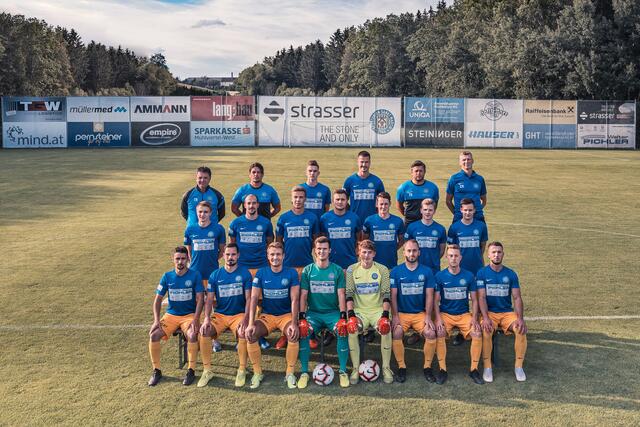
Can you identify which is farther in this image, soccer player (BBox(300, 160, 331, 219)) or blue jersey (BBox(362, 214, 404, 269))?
soccer player (BBox(300, 160, 331, 219))

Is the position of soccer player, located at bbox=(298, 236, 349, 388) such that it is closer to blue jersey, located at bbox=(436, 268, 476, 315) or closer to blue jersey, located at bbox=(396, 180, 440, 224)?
blue jersey, located at bbox=(436, 268, 476, 315)

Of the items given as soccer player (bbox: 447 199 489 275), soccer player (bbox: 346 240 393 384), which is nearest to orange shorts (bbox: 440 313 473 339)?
soccer player (bbox: 346 240 393 384)

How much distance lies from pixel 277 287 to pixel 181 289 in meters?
1.12

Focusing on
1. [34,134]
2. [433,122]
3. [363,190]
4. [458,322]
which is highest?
[433,122]

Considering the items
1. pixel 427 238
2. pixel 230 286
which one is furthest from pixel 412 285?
pixel 230 286

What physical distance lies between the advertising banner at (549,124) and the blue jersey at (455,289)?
3735 cm

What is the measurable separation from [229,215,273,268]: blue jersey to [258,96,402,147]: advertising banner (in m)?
34.2

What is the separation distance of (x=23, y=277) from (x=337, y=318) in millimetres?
6407

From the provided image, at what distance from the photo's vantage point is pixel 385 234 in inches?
350

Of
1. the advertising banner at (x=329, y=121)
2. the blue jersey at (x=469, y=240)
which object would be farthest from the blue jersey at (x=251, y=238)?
the advertising banner at (x=329, y=121)

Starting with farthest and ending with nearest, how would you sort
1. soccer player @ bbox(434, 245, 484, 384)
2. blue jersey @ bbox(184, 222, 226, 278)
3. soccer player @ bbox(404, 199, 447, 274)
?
soccer player @ bbox(404, 199, 447, 274) < blue jersey @ bbox(184, 222, 226, 278) < soccer player @ bbox(434, 245, 484, 384)

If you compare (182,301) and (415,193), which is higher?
(415,193)

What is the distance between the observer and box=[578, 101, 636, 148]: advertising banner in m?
42.8

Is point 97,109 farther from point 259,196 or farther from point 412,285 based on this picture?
point 412,285
